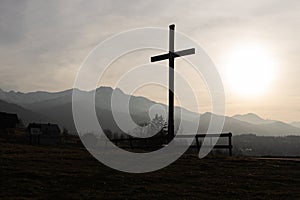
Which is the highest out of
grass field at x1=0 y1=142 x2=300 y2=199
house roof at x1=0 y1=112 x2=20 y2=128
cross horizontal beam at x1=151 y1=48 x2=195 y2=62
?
cross horizontal beam at x1=151 y1=48 x2=195 y2=62

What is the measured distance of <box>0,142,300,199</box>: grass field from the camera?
13586 millimetres

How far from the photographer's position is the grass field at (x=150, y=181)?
13.6 meters

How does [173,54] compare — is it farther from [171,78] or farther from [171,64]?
[171,78]

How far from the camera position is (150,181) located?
53.3 feet

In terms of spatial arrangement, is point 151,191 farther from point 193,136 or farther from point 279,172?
point 193,136

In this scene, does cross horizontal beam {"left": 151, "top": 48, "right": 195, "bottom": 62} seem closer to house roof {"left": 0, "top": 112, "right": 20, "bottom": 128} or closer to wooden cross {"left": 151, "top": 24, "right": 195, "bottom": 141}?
wooden cross {"left": 151, "top": 24, "right": 195, "bottom": 141}

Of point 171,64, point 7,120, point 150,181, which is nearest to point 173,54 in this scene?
point 171,64

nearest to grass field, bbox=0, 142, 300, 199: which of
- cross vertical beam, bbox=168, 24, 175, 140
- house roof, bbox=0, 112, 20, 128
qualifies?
cross vertical beam, bbox=168, 24, 175, 140

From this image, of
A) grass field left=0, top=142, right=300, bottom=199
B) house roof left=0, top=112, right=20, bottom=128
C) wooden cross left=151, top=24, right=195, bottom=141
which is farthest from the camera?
house roof left=0, top=112, right=20, bottom=128

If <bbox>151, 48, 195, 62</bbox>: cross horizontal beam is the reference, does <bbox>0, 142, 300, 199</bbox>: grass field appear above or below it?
below

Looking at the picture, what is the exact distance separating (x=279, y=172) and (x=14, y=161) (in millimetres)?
12822

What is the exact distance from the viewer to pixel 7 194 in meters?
12.8

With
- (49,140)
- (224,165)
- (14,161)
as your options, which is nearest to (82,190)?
(14,161)

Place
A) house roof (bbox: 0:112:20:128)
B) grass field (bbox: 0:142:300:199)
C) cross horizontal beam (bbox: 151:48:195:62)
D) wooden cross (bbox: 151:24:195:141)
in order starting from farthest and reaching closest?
house roof (bbox: 0:112:20:128) < wooden cross (bbox: 151:24:195:141) < cross horizontal beam (bbox: 151:48:195:62) < grass field (bbox: 0:142:300:199)
